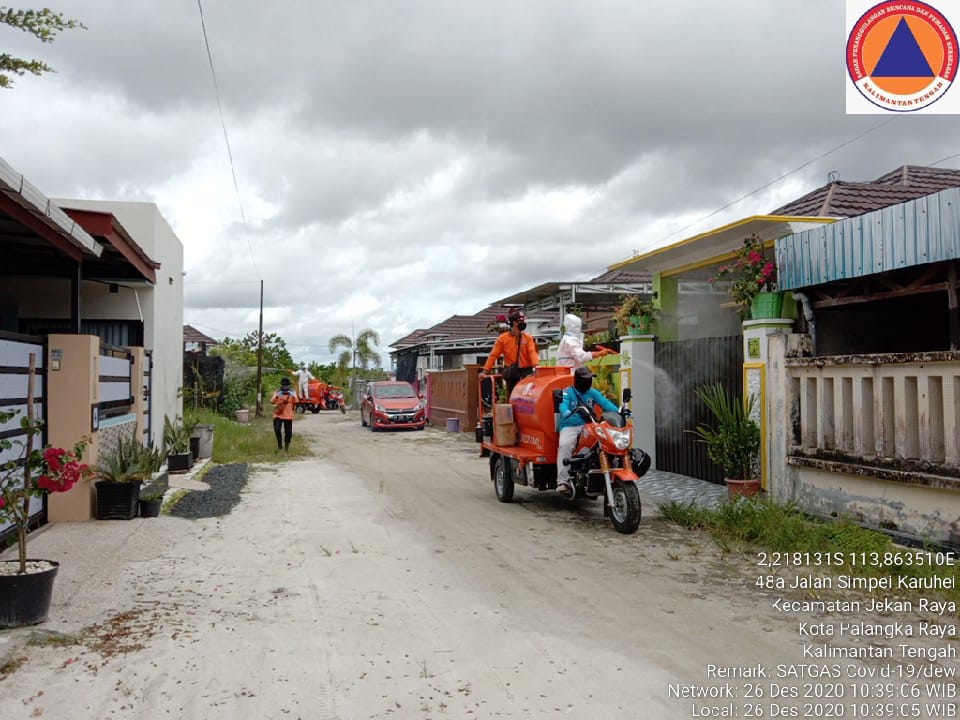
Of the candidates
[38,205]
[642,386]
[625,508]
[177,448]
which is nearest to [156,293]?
[177,448]

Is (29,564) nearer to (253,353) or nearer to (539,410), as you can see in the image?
(539,410)

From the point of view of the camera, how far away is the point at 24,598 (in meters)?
4.83

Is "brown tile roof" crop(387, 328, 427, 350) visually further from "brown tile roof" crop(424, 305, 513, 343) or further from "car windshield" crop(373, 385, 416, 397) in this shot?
"car windshield" crop(373, 385, 416, 397)

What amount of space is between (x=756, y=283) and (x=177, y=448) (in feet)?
31.6

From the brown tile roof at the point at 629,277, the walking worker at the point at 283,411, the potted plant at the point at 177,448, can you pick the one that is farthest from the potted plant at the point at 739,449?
the brown tile roof at the point at 629,277

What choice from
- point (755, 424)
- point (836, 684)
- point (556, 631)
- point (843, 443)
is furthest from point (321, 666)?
point (755, 424)

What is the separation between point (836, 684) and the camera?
412 centimetres

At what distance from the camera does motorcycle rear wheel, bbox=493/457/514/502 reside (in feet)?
33.1

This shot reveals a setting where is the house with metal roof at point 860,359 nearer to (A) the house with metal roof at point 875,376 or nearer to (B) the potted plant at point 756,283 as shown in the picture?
(A) the house with metal roof at point 875,376

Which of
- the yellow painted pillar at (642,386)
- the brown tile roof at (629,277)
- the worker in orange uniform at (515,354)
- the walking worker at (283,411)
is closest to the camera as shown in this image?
the worker in orange uniform at (515,354)

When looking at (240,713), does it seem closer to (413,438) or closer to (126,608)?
(126,608)

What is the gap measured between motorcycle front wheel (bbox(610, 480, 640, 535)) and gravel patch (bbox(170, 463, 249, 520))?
4.67 m

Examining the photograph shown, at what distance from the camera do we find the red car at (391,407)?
969 inches

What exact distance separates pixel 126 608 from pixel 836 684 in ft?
14.8
